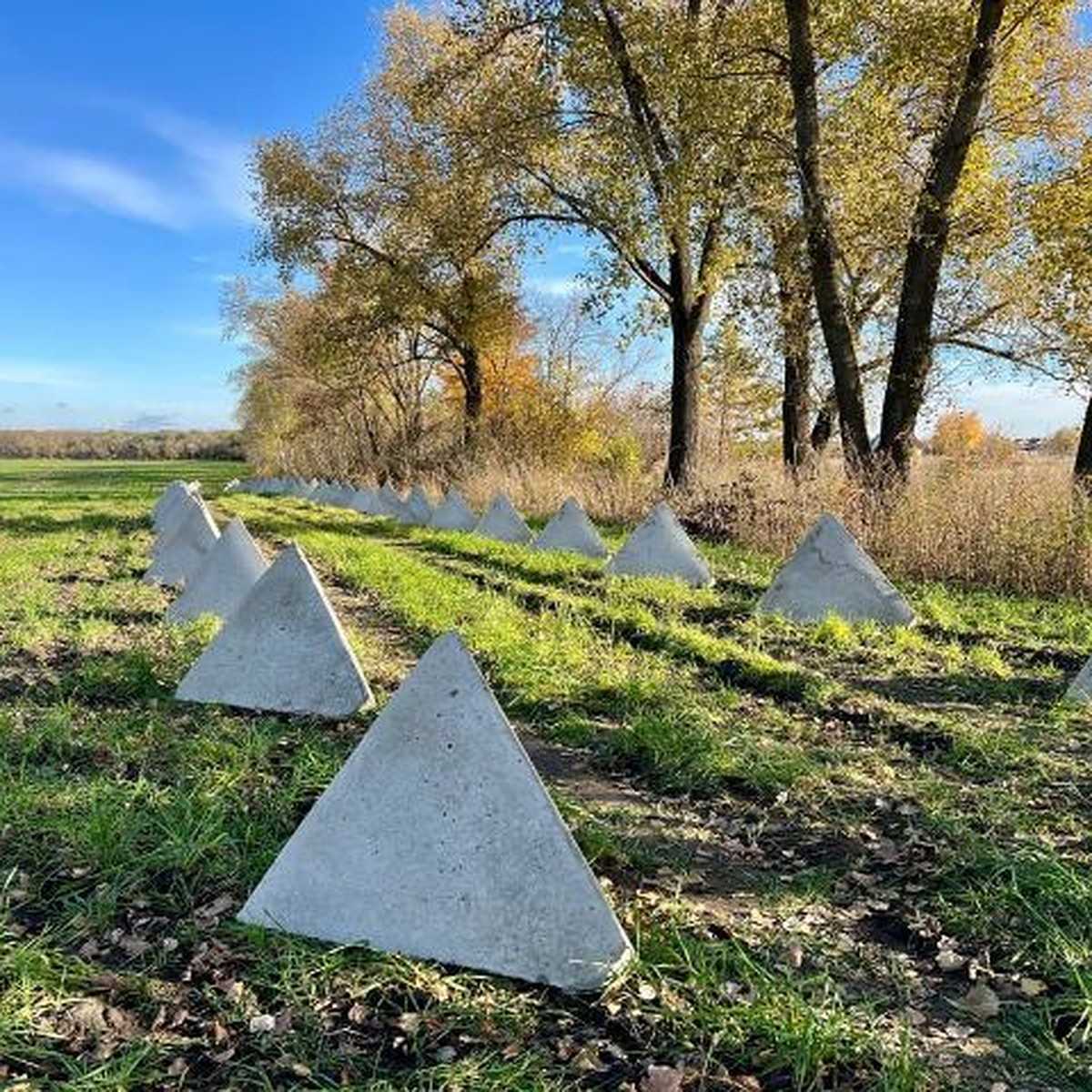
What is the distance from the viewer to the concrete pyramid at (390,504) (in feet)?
69.7

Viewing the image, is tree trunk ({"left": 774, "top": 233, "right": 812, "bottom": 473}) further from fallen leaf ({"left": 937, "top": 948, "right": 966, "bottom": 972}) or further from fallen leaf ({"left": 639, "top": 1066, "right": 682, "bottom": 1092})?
fallen leaf ({"left": 639, "top": 1066, "right": 682, "bottom": 1092})

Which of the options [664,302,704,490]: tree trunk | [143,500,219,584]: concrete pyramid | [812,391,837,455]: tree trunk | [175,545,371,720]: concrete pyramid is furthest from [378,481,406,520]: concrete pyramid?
[175,545,371,720]: concrete pyramid

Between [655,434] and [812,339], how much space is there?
422 inches

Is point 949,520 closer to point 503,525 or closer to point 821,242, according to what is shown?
point 821,242

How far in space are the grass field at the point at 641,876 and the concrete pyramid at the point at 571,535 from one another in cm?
528

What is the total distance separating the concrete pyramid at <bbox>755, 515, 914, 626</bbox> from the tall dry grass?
2799 mm

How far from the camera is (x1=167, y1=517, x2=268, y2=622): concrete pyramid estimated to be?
275 inches

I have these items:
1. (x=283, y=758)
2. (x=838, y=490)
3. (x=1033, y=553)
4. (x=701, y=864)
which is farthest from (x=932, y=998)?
(x=838, y=490)

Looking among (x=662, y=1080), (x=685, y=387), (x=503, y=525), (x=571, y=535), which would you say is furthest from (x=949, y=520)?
(x=662, y=1080)

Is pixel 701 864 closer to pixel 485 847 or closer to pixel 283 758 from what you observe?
pixel 485 847

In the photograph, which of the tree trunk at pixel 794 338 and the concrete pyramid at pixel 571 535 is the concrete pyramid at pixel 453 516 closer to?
the concrete pyramid at pixel 571 535

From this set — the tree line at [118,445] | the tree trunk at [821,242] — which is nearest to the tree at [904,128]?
the tree trunk at [821,242]

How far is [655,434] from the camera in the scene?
3119cm

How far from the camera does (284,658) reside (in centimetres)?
512
